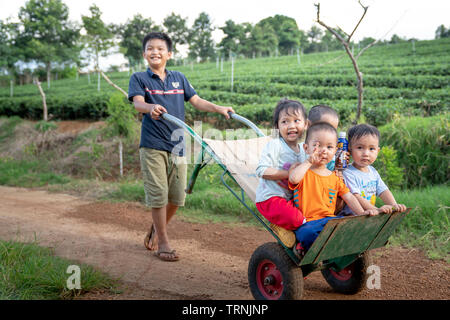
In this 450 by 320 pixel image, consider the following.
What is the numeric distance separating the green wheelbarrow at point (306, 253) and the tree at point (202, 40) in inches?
1331

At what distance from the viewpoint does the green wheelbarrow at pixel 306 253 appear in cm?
237

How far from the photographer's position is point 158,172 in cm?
371

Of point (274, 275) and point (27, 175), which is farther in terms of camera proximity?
point (27, 175)

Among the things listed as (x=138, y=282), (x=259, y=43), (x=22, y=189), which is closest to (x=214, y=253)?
(x=138, y=282)

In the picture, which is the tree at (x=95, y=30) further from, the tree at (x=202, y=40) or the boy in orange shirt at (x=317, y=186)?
the tree at (x=202, y=40)

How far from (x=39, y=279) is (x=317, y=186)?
2.05 m

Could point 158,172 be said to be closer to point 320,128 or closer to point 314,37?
point 320,128

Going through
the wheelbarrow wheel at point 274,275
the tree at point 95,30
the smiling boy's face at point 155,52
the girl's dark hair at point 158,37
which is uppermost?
the tree at point 95,30

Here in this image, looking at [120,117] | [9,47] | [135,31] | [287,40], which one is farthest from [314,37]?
[120,117]

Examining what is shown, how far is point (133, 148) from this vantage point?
28.4ft

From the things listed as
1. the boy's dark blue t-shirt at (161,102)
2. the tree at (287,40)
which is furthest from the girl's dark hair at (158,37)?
the tree at (287,40)

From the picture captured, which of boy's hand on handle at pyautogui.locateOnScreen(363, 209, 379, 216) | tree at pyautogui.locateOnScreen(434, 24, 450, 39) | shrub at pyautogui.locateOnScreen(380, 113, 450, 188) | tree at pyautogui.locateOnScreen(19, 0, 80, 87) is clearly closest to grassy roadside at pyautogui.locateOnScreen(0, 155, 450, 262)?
shrub at pyautogui.locateOnScreen(380, 113, 450, 188)

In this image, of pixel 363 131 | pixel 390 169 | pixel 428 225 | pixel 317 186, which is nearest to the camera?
pixel 317 186

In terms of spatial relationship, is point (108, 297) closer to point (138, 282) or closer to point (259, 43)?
point (138, 282)
